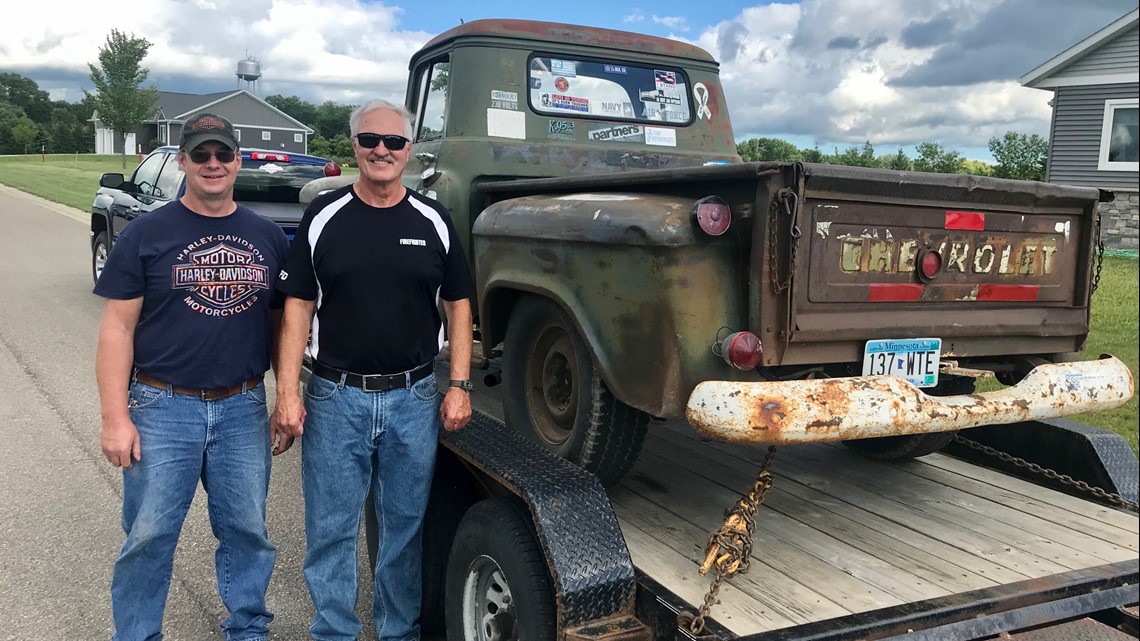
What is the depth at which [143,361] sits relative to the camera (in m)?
2.78

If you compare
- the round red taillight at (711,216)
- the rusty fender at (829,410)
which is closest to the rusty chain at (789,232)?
the round red taillight at (711,216)

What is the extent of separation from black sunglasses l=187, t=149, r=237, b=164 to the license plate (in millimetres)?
2120

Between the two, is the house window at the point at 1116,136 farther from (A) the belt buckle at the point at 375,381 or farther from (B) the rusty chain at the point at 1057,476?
(A) the belt buckle at the point at 375,381

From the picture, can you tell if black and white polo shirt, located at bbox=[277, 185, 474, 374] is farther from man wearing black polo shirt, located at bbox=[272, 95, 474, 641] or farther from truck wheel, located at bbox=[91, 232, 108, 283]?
truck wheel, located at bbox=[91, 232, 108, 283]

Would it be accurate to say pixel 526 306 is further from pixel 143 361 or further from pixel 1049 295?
pixel 1049 295

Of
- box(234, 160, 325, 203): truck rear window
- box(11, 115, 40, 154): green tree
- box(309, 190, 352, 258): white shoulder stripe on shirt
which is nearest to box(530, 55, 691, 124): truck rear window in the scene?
box(309, 190, 352, 258): white shoulder stripe on shirt

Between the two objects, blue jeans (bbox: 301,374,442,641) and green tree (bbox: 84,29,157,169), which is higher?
green tree (bbox: 84,29,157,169)

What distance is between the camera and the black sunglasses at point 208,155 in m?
2.77

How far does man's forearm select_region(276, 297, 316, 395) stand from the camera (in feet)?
9.21

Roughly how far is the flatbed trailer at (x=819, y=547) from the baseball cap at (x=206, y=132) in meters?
1.24

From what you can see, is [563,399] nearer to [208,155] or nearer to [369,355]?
[369,355]

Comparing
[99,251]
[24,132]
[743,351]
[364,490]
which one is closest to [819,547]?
[743,351]

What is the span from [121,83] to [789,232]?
170ft

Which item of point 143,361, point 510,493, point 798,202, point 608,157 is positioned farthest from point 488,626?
point 608,157
